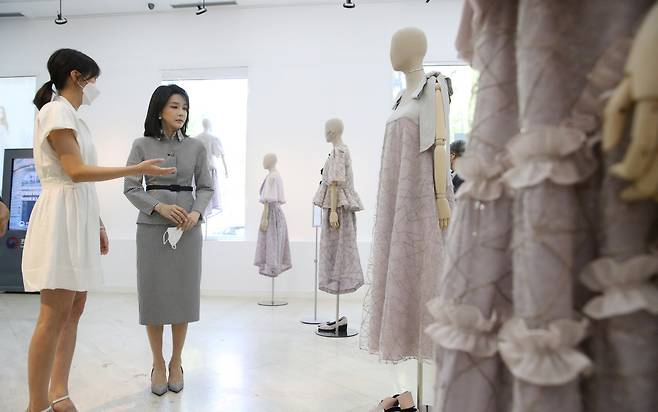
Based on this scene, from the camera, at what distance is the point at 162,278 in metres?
2.52

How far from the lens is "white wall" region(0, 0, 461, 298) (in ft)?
22.6

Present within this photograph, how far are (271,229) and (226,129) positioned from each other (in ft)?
7.91

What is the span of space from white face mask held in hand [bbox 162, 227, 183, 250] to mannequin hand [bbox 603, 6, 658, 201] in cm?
233

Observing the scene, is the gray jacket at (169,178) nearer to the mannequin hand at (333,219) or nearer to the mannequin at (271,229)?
the mannequin hand at (333,219)

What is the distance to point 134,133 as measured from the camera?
7.31 m

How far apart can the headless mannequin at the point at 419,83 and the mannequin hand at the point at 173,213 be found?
1.34 metres

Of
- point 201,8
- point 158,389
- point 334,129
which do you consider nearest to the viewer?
point 158,389

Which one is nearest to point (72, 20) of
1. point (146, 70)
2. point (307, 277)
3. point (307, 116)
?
point (146, 70)

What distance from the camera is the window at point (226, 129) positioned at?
721cm

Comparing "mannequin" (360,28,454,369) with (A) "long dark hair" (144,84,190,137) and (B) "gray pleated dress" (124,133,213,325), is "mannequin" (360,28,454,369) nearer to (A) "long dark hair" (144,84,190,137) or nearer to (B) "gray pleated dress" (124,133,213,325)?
(B) "gray pleated dress" (124,133,213,325)

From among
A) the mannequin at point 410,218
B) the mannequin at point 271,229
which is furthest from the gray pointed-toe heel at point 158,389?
the mannequin at point 271,229

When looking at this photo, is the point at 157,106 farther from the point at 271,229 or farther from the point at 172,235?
the point at 271,229

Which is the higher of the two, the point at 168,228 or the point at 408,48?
the point at 408,48

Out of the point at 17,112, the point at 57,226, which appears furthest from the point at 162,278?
the point at 17,112
